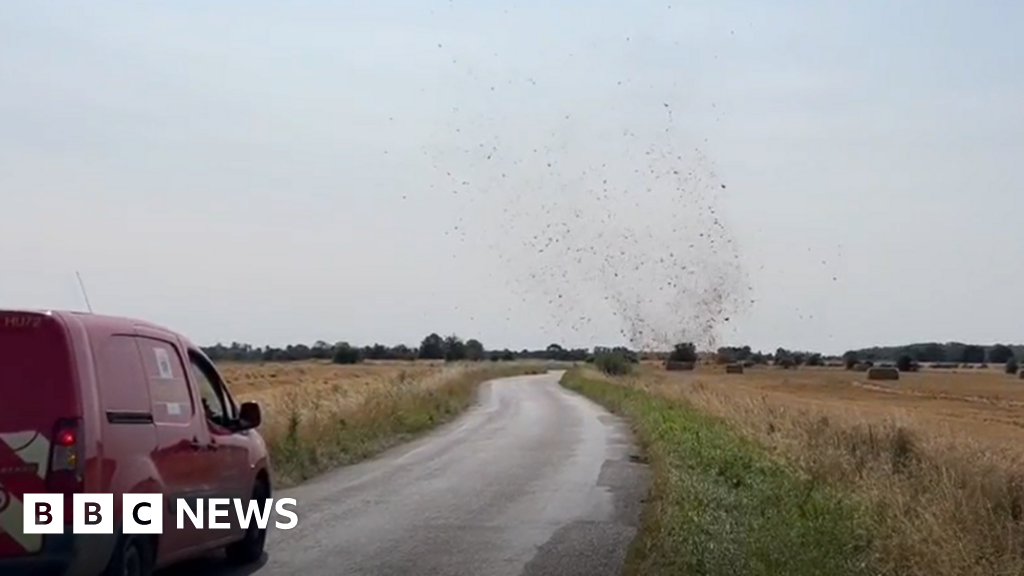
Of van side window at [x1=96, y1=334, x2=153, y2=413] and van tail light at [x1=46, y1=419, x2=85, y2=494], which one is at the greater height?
van side window at [x1=96, y1=334, x2=153, y2=413]

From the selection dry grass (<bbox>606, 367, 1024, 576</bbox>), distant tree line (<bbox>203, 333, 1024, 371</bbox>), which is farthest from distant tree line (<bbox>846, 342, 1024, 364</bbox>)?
dry grass (<bbox>606, 367, 1024, 576</bbox>)

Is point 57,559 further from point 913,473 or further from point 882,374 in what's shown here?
point 882,374

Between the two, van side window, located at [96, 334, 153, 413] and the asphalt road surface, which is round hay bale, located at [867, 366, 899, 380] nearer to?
the asphalt road surface

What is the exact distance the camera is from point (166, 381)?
10.4 meters

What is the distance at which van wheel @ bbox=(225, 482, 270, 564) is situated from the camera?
1228 cm

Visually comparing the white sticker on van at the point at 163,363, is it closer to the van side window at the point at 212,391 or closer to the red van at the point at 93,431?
the red van at the point at 93,431

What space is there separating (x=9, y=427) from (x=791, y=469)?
12104 millimetres

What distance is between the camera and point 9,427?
28.6ft

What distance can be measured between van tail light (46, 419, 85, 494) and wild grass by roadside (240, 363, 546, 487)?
415 inches

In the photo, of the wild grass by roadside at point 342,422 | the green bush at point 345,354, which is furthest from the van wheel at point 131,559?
the green bush at point 345,354

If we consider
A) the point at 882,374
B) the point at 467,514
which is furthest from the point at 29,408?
the point at 882,374

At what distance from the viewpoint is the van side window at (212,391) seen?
11.6 meters

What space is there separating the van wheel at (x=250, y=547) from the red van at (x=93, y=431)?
1319mm

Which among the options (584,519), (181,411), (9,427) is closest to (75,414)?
(9,427)
